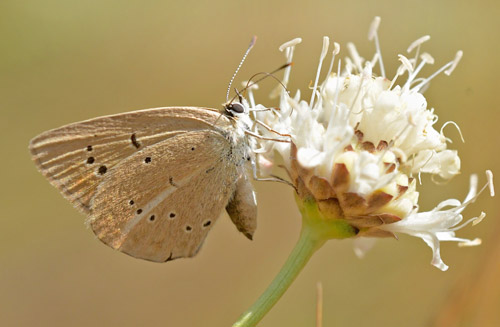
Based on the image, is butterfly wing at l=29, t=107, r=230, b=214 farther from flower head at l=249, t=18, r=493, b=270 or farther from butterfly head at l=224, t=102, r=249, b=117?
flower head at l=249, t=18, r=493, b=270

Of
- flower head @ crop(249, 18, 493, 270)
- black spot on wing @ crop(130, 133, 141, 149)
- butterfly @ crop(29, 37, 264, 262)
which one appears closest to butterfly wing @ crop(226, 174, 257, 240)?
butterfly @ crop(29, 37, 264, 262)

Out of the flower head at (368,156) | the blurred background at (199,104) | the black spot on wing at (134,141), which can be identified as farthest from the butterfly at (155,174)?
the blurred background at (199,104)

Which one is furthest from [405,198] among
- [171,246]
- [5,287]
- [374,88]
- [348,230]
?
[5,287]

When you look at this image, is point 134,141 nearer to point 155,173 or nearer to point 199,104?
point 155,173

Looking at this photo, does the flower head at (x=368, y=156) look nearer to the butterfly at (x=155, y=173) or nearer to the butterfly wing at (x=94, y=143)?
the butterfly at (x=155, y=173)

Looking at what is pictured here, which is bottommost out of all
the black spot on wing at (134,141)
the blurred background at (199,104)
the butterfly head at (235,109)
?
the blurred background at (199,104)
